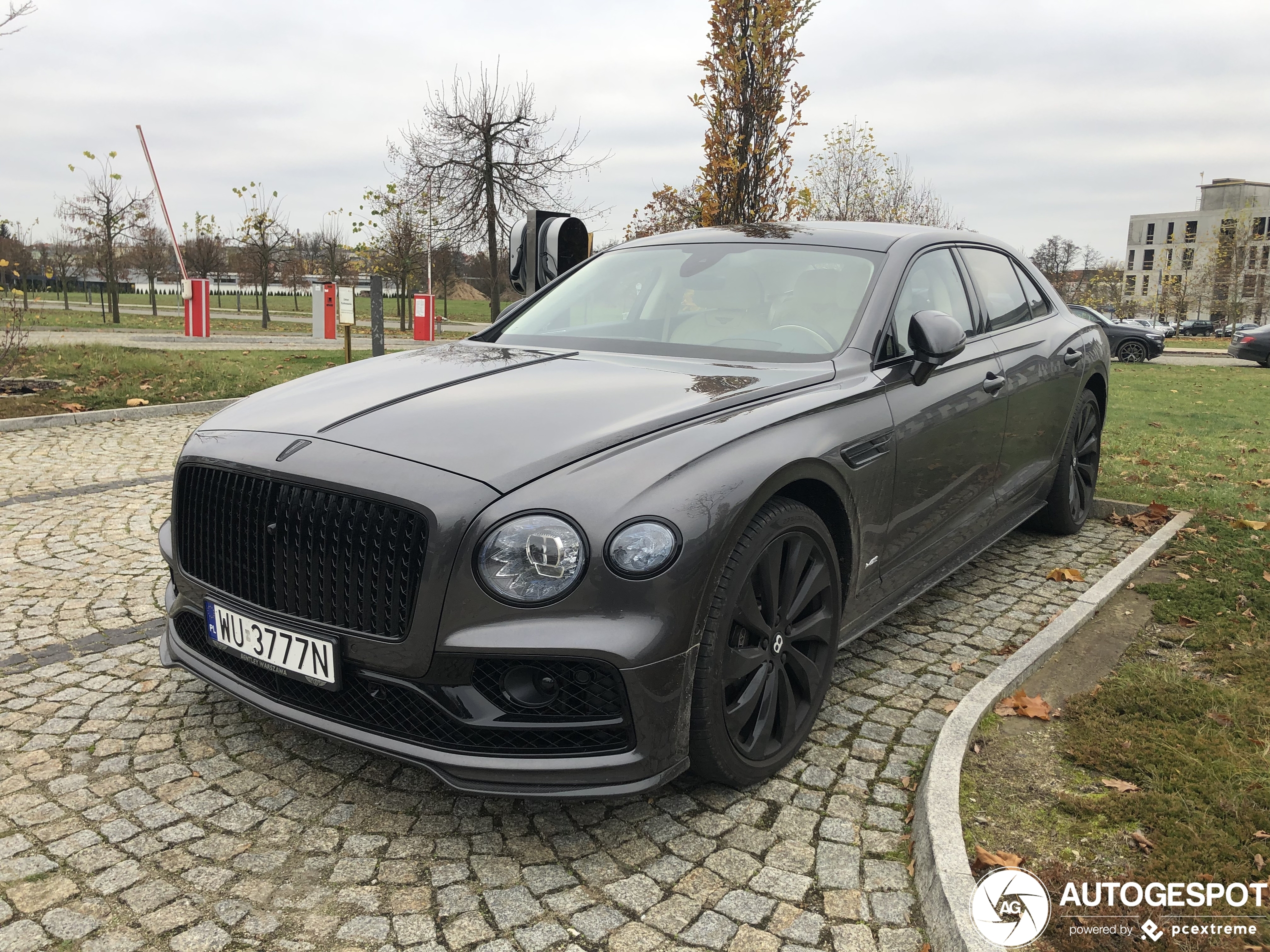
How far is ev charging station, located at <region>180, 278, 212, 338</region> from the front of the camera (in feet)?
65.0

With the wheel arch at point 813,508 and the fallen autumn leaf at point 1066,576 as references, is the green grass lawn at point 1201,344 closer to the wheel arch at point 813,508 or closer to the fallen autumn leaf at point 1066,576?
the fallen autumn leaf at point 1066,576

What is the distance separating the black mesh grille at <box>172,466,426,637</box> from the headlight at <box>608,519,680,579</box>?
1.60 feet

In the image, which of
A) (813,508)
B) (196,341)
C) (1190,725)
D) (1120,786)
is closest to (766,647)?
(813,508)

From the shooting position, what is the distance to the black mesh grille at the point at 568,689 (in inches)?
92.7

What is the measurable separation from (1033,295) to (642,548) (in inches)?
151

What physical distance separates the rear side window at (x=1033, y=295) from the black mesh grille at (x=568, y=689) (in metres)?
3.78

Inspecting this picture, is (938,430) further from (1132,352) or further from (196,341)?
(1132,352)

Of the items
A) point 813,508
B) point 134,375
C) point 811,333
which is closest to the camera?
point 813,508

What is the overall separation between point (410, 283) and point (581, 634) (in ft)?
127

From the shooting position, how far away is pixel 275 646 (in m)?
2.63

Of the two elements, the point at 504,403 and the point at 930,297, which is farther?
the point at 930,297

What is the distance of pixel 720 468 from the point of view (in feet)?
8.48

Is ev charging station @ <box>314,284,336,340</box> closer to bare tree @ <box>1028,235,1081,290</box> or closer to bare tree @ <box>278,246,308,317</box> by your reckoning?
bare tree @ <box>278,246,308,317</box>

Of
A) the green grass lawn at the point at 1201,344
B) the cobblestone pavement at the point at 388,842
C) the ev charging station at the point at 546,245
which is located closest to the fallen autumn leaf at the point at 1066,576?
the cobblestone pavement at the point at 388,842
